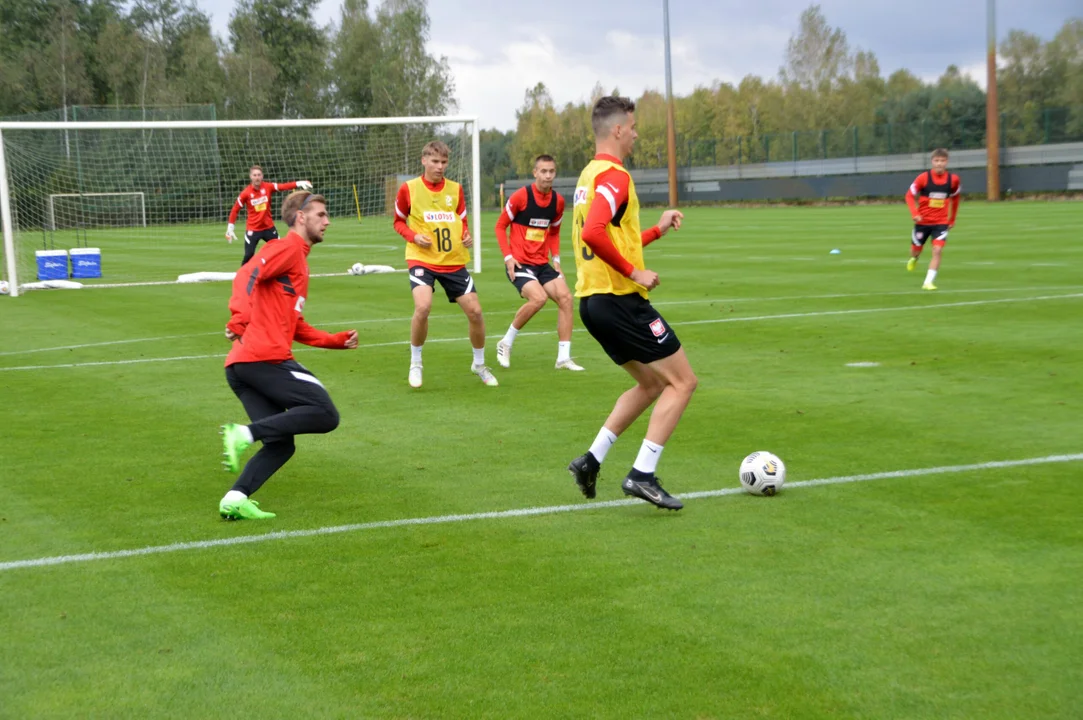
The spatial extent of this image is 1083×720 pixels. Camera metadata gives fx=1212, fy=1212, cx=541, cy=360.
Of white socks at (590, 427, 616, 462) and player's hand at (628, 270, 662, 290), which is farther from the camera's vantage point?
white socks at (590, 427, 616, 462)

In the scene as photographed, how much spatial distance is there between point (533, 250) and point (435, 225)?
119cm

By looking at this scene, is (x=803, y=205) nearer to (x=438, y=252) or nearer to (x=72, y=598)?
(x=438, y=252)

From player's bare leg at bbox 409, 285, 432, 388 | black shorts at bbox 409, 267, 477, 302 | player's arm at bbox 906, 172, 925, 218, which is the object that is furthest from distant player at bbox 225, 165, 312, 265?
player's bare leg at bbox 409, 285, 432, 388

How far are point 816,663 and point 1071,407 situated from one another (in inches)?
220

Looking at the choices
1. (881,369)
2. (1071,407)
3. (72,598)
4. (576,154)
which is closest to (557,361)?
(881,369)

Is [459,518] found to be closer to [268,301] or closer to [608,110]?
[268,301]

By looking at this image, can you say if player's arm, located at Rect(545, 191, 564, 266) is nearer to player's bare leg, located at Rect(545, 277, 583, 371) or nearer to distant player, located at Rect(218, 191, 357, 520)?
player's bare leg, located at Rect(545, 277, 583, 371)

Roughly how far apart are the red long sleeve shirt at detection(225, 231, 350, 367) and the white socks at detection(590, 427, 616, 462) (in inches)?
71.6

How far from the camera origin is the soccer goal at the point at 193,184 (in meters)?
29.4

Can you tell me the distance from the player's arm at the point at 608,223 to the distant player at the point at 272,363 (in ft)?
4.82

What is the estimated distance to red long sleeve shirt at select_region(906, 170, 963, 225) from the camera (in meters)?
19.0

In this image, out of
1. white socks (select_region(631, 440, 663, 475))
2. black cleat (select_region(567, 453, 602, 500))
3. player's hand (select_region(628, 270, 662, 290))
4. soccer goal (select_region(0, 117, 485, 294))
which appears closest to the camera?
player's hand (select_region(628, 270, 662, 290))

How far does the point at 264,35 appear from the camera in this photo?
81.4 m

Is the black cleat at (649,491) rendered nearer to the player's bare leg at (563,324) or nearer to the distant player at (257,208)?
the player's bare leg at (563,324)
